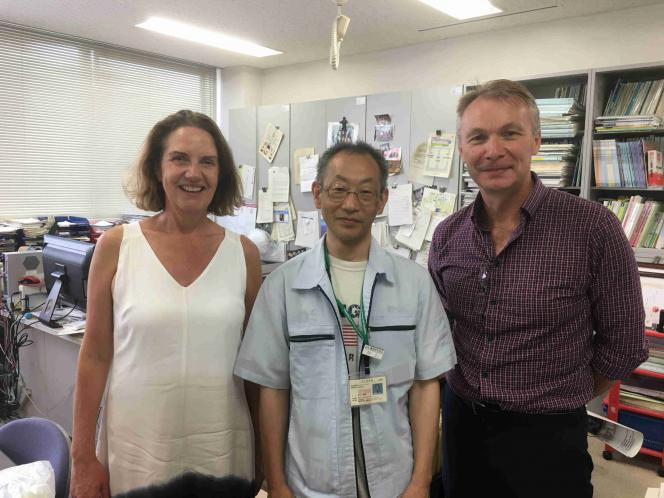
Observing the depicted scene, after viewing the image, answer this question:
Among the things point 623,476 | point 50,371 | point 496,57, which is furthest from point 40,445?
point 496,57

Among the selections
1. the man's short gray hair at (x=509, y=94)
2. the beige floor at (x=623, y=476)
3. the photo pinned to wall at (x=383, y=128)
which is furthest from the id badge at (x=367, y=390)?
the photo pinned to wall at (x=383, y=128)

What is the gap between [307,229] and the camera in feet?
14.6

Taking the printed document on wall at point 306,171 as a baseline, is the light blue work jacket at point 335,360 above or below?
below

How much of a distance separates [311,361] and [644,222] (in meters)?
2.59

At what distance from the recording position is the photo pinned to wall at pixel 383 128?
12.7 feet

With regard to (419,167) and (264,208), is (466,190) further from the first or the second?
(264,208)

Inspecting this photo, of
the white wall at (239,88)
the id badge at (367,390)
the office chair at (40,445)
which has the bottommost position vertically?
the office chair at (40,445)

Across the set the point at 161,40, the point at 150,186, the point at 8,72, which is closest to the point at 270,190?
the point at 161,40

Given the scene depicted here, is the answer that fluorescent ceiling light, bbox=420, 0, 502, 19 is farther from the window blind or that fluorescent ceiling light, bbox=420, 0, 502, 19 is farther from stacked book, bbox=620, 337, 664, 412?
the window blind

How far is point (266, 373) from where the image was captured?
1.25m

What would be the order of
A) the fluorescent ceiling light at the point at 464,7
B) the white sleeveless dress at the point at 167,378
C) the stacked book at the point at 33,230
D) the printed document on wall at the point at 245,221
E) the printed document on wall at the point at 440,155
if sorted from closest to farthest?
the white sleeveless dress at the point at 167,378 < the fluorescent ceiling light at the point at 464,7 < the printed document on wall at the point at 440,155 < the stacked book at the point at 33,230 < the printed document on wall at the point at 245,221

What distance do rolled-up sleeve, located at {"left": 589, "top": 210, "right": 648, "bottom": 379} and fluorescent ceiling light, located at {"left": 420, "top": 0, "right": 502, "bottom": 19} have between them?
256cm

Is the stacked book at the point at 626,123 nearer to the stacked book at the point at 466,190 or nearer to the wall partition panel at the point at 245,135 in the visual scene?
the stacked book at the point at 466,190

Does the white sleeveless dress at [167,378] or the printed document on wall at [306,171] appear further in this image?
the printed document on wall at [306,171]
